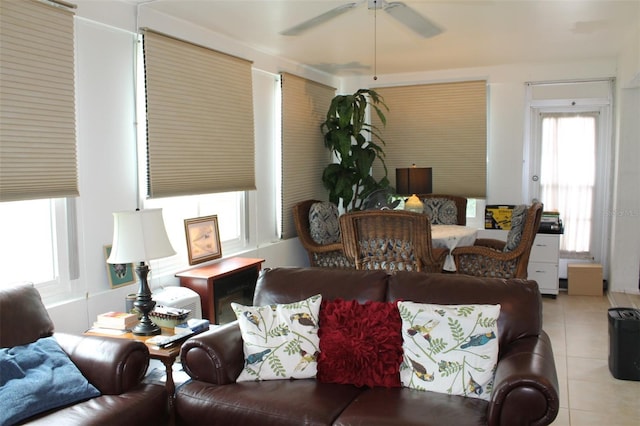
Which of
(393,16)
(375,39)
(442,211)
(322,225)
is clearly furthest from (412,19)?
(442,211)

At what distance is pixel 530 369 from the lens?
2.15m

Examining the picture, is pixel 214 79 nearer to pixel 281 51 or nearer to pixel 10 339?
pixel 281 51

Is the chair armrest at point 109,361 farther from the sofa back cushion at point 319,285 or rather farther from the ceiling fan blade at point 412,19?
the ceiling fan blade at point 412,19

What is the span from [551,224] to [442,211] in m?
1.14

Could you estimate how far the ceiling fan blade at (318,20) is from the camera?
366 centimetres

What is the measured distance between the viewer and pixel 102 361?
2516mm

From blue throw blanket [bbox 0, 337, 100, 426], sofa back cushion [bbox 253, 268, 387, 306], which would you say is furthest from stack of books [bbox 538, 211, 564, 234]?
blue throw blanket [bbox 0, 337, 100, 426]

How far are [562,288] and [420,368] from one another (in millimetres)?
4418

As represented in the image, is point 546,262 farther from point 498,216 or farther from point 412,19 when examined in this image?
point 412,19

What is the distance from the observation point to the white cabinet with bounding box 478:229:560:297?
5.82m

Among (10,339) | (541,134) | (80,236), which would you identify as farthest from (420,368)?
(541,134)

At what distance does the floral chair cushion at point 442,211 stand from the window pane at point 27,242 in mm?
3893

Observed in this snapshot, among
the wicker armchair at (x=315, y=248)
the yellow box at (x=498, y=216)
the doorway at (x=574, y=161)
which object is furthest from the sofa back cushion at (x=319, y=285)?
the doorway at (x=574, y=161)

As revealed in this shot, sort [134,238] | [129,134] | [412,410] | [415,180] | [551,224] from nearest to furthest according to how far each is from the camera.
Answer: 1. [412,410]
2. [134,238]
3. [129,134]
4. [415,180]
5. [551,224]
